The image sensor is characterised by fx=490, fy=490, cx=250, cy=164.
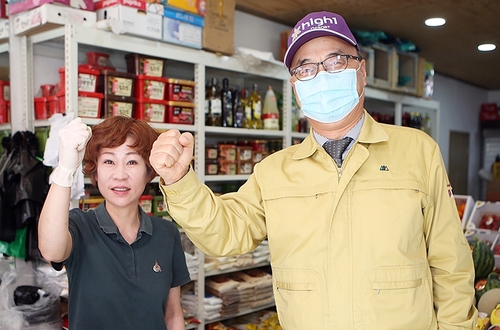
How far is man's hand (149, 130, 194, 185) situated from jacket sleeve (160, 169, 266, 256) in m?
0.03

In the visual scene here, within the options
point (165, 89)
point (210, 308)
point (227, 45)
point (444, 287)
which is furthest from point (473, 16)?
point (444, 287)

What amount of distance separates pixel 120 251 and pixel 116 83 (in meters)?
1.50

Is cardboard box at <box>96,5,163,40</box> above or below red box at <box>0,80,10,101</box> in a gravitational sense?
above

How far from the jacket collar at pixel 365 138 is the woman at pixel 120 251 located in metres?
0.65

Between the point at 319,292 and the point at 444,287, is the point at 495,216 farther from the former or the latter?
the point at 319,292

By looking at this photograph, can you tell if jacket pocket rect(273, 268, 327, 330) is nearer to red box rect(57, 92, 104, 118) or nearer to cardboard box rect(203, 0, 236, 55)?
red box rect(57, 92, 104, 118)

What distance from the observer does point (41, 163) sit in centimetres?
295

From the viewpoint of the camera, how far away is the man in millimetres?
1385

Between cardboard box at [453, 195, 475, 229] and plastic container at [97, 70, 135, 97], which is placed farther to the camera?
cardboard box at [453, 195, 475, 229]

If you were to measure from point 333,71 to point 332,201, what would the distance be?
1.42 ft

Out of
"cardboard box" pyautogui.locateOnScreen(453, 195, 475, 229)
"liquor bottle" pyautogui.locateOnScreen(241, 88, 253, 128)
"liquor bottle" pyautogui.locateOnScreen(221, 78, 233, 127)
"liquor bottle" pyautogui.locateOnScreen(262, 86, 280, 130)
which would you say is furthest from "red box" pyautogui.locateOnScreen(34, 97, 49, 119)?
"cardboard box" pyautogui.locateOnScreen(453, 195, 475, 229)

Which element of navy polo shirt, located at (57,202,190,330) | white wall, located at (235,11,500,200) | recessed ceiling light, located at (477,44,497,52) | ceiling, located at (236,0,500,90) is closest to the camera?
navy polo shirt, located at (57,202,190,330)

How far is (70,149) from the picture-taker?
147 centimetres

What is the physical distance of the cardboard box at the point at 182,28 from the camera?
321cm
